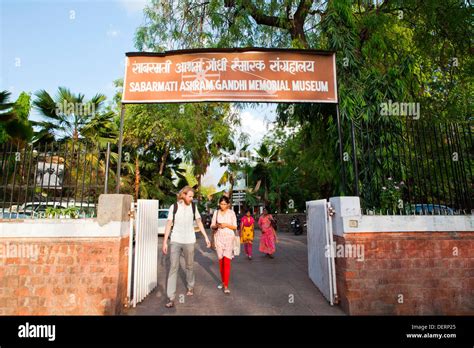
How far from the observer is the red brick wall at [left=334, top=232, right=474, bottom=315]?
414cm

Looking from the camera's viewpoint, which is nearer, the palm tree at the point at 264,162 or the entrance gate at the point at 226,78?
the entrance gate at the point at 226,78

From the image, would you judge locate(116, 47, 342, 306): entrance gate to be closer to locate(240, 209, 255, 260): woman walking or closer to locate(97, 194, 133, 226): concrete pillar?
locate(97, 194, 133, 226): concrete pillar

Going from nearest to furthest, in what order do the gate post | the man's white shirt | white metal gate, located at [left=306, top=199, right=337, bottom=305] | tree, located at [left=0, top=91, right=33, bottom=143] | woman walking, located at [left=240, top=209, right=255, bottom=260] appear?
1. the gate post
2. white metal gate, located at [left=306, top=199, right=337, bottom=305]
3. the man's white shirt
4. woman walking, located at [left=240, top=209, right=255, bottom=260]
5. tree, located at [left=0, top=91, right=33, bottom=143]

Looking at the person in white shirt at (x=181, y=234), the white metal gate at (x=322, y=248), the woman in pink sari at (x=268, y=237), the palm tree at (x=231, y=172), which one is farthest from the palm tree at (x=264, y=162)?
the person in white shirt at (x=181, y=234)

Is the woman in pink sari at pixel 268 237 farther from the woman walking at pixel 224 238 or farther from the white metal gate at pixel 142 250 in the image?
the white metal gate at pixel 142 250

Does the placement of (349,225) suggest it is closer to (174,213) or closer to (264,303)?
(264,303)

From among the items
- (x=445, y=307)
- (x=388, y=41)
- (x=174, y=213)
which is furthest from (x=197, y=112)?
(x=445, y=307)

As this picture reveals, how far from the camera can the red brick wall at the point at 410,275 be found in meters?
4.14

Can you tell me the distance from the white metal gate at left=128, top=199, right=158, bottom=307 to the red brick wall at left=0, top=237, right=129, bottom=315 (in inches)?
15.3

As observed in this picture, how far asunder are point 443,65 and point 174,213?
933 centimetres

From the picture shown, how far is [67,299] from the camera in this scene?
13.4ft

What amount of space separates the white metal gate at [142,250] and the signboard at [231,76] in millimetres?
1945

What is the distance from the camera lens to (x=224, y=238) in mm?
5406

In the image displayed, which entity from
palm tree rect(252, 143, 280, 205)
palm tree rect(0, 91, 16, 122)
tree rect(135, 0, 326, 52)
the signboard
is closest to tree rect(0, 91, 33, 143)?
palm tree rect(0, 91, 16, 122)
